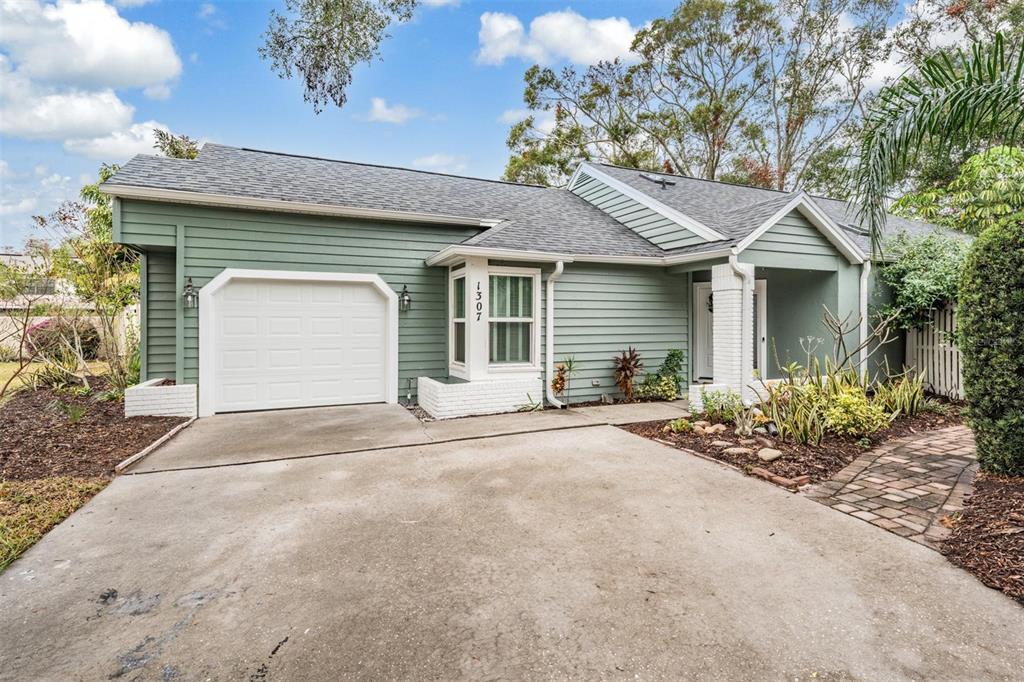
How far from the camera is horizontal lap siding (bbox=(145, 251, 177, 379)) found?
291 inches

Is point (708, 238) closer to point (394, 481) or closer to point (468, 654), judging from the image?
point (394, 481)

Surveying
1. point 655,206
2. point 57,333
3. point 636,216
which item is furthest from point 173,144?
point 655,206

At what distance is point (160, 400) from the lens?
269 inches

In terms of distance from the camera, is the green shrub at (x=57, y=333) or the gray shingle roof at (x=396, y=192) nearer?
the gray shingle roof at (x=396, y=192)

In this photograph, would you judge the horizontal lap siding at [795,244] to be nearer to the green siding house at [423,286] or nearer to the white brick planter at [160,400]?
the green siding house at [423,286]

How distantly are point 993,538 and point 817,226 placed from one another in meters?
6.38

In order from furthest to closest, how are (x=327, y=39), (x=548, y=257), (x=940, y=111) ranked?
1. (x=327, y=39)
2. (x=548, y=257)
3. (x=940, y=111)

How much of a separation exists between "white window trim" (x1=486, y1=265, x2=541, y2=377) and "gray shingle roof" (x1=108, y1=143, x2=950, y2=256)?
→ 1.34 feet

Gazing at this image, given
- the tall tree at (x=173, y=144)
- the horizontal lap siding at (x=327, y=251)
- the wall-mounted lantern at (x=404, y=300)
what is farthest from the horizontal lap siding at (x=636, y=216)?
the tall tree at (x=173, y=144)

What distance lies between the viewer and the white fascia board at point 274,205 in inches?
261

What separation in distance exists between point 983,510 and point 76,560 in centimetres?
599

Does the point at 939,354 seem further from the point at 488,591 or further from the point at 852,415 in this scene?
the point at 488,591

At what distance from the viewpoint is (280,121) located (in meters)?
11.2

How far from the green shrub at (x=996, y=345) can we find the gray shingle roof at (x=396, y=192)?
198 inches
